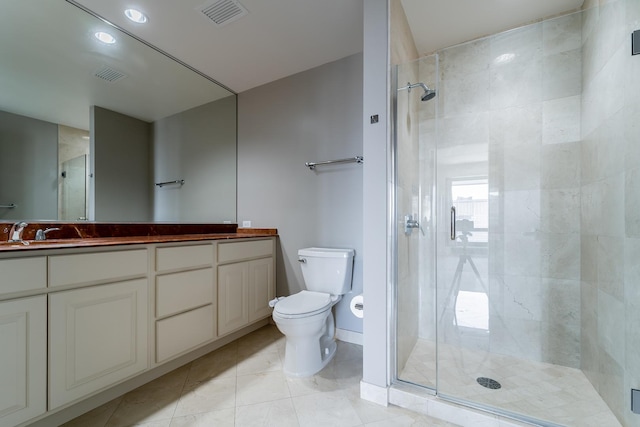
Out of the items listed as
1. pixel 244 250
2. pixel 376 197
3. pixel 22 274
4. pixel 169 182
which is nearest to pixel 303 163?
pixel 244 250

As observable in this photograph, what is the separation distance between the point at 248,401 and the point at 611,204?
217 cm

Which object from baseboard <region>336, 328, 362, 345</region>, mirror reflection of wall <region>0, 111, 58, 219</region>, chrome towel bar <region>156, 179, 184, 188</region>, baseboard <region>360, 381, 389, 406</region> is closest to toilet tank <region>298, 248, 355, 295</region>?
baseboard <region>336, 328, 362, 345</region>

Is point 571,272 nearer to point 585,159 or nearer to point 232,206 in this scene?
point 585,159

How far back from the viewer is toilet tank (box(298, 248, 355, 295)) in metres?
1.97

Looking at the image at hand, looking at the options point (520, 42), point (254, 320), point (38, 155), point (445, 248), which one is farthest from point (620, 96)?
point (38, 155)

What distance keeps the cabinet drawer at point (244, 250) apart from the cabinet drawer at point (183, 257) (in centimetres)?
11

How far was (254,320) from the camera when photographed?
87.8 inches

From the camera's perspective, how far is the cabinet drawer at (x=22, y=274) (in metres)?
1.03

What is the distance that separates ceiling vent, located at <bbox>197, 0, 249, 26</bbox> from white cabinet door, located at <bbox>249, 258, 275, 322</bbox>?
181 centimetres

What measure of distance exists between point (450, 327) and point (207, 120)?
2871mm

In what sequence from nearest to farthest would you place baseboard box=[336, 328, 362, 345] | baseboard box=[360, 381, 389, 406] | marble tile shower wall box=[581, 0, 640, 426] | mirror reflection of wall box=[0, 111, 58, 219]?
marble tile shower wall box=[581, 0, 640, 426] → baseboard box=[360, 381, 389, 406] → mirror reflection of wall box=[0, 111, 58, 219] → baseboard box=[336, 328, 362, 345]

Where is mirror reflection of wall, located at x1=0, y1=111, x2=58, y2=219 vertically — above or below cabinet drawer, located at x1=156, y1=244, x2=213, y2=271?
above

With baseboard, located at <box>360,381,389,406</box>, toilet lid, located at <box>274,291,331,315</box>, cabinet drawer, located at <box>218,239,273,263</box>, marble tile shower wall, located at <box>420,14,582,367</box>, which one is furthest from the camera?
cabinet drawer, located at <box>218,239,273,263</box>

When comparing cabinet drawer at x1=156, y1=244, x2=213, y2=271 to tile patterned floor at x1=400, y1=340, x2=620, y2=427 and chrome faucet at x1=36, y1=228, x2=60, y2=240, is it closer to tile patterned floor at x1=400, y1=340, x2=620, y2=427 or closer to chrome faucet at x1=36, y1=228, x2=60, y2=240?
chrome faucet at x1=36, y1=228, x2=60, y2=240
